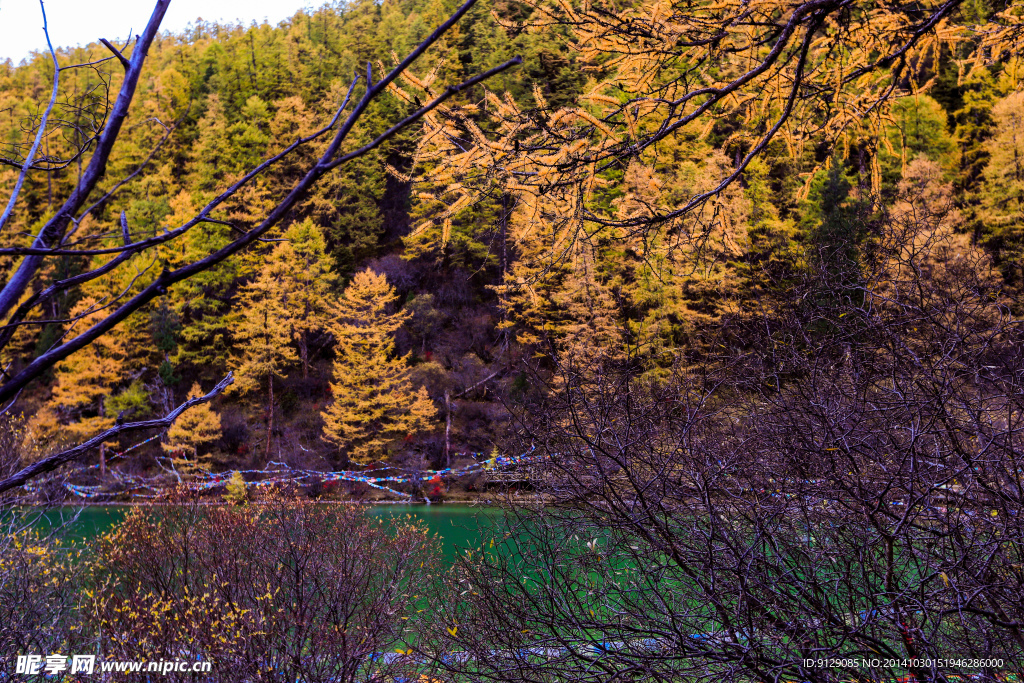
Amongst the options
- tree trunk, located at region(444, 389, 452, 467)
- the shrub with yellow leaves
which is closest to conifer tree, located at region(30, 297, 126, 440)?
tree trunk, located at region(444, 389, 452, 467)

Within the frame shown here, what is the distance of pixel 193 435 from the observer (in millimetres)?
23141

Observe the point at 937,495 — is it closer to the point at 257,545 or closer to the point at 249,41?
the point at 257,545

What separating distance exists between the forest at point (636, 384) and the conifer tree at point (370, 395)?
0.21 meters

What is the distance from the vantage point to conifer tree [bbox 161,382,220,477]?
75.7 feet

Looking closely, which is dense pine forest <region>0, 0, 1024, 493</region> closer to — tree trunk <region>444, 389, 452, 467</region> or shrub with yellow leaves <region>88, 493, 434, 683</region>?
tree trunk <region>444, 389, 452, 467</region>

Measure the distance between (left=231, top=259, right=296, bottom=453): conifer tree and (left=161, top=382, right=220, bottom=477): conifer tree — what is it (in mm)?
2302

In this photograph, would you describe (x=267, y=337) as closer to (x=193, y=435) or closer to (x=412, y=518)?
(x=193, y=435)

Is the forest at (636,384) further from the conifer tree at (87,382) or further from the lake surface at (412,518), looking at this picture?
the conifer tree at (87,382)

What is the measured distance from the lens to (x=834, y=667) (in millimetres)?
2729

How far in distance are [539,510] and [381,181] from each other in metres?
A: 33.4

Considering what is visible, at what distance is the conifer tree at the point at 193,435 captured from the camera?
23062 millimetres

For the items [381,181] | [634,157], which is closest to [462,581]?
[634,157]

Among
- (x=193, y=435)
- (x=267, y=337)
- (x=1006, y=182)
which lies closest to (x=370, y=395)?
(x=193, y=435)

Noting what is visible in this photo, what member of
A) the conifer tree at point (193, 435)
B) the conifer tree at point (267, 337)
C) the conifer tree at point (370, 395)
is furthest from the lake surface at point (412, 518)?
the conifer tree at point (267, 337)
